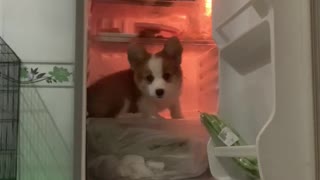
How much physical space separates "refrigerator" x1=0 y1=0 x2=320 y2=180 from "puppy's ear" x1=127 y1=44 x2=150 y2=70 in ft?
0.17

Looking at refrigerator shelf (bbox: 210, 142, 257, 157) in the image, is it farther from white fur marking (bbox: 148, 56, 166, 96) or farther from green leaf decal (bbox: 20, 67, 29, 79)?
green leaf decal (bbox: 20, 67, 29, 79)

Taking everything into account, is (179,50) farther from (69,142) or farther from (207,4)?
(69,142)

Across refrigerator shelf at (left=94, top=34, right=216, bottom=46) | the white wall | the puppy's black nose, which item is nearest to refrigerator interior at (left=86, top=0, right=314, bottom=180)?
refrigerator shelf at (left=94, top=34, right=216, bottom=46)

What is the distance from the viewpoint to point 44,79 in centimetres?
112

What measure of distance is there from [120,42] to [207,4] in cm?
28

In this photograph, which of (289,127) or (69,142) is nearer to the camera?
(289,127)

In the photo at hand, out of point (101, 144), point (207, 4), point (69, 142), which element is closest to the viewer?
point (69, 142)

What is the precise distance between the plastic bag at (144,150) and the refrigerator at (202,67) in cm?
9

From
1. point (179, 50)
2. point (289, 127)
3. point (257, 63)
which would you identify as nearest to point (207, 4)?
point (179, 50)

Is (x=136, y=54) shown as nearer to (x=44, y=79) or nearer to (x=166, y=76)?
(x=166, y=76)

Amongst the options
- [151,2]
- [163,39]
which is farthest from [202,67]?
[151,2]

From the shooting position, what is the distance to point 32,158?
1.09m

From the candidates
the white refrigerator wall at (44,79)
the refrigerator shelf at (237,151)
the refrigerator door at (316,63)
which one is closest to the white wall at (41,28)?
the white refrigerator wall at (44,79)

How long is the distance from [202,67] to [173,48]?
175 mm
